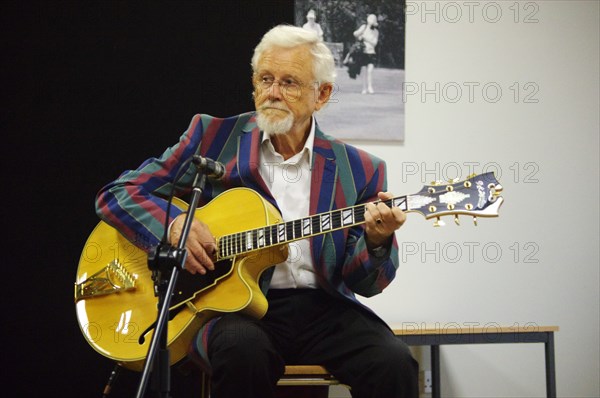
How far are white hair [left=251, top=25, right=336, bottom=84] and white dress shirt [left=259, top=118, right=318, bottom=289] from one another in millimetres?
166

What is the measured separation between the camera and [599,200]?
11.7 ft

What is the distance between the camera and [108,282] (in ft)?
7.24

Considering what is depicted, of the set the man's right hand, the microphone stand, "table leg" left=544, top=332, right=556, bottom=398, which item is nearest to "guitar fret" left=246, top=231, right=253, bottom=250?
the man's right hand

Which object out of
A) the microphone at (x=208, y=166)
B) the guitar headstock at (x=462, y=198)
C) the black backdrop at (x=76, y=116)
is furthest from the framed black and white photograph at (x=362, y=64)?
the microphone at (x=208, y=166)

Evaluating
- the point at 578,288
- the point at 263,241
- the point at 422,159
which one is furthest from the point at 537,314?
the point at 263,241

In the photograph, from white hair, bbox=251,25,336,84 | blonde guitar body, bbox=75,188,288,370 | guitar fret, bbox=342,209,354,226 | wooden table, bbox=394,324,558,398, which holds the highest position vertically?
white hair, bbox=251,25,336,84

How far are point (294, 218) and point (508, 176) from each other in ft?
5.44

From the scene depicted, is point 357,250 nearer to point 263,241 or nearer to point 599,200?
point 263,241

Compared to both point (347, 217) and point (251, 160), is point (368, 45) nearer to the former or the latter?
point (251, 160)

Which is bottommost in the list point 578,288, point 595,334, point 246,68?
point 595,334

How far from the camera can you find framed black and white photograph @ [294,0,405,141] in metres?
3.34

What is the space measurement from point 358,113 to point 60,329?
5.30 ft

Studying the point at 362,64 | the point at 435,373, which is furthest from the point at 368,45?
the point at 435,373

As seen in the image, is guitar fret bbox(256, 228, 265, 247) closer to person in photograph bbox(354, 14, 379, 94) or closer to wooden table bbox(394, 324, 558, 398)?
wooden table bbox(394, 324, 558, 398)
